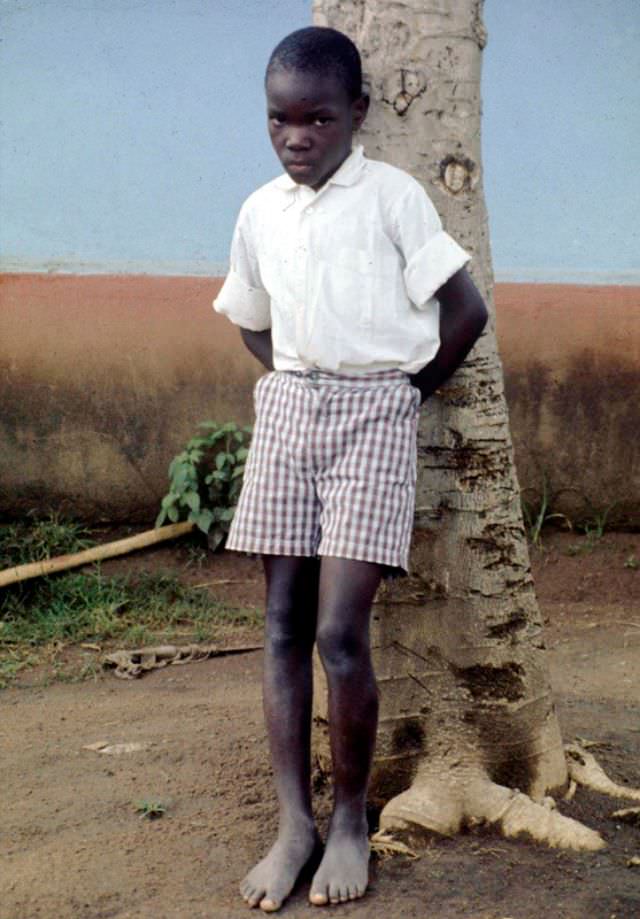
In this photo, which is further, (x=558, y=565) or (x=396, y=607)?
(x=558, y=565)

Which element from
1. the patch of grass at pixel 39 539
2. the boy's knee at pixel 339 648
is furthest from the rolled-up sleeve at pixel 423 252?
the patch of grass at pixel 39 539

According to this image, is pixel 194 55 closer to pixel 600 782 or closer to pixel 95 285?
pixel 95 285

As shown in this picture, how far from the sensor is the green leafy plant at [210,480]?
5.52 meters

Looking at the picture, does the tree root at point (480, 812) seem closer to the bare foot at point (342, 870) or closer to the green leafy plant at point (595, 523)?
the bare foot at point (342, 870)

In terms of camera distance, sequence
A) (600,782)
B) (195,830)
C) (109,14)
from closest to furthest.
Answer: (195,830) < (600,782) < (109,14)

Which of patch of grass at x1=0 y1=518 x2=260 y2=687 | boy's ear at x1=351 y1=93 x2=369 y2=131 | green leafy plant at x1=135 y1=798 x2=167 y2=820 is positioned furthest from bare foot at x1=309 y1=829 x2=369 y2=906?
patch of grass at x1=0 y1=518 x2=260 y2=687

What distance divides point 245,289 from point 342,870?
1274 mm

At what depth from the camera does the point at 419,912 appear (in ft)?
8.77

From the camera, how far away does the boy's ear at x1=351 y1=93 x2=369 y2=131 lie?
2.80 m

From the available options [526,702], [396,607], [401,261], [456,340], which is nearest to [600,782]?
[526,702]

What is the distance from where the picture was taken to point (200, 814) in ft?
10.5

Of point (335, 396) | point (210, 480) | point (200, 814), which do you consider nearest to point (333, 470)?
point (335, 396)

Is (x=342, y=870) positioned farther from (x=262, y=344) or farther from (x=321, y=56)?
(x=321, y=56)

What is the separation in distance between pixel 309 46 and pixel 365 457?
33.5 inches
